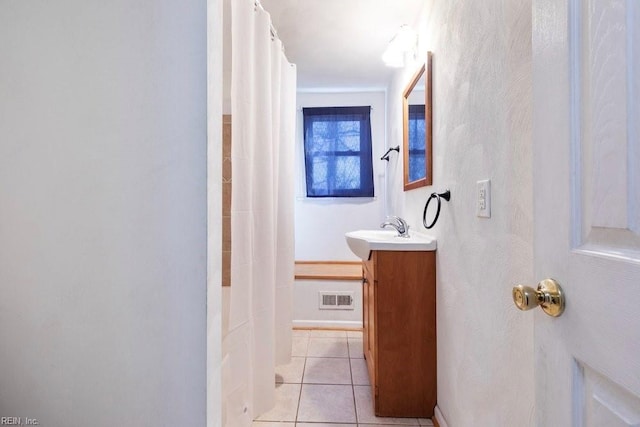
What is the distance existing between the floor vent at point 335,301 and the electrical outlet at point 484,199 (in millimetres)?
1655

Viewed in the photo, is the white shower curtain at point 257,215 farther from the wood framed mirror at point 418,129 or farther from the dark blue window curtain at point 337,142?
the dark blue window curtain at point 337,142

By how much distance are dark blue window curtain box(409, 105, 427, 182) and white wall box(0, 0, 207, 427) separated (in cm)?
130

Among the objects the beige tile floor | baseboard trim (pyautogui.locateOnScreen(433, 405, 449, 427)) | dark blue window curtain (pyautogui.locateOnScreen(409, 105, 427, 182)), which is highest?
dark blue window curtain (pyautogui.locateOnScreen(409, 105, 427, 182))

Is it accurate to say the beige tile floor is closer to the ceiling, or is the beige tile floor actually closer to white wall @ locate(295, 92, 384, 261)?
white wall @ locate(295, 92, 384, 261)

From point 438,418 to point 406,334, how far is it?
39 cm

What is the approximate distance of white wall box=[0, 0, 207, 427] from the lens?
73 centimetres

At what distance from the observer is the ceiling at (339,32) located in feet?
5.66

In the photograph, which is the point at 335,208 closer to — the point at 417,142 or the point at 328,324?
the point at 328,324

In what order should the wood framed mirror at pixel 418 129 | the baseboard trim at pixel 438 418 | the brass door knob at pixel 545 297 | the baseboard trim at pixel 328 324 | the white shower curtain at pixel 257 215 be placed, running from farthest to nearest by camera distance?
1. the baseboard trim at pixel 328 324
2. the wood framed mirror at pixel 418 129
3. the baseboard trim at pixel 438 418
4. the white shower curtain at pixel 257 215
5. the brass door knob at pixel 545 297

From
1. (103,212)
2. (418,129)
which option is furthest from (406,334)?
(103,212)

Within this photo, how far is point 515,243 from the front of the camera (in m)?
0.79

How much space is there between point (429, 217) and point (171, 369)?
1345mm

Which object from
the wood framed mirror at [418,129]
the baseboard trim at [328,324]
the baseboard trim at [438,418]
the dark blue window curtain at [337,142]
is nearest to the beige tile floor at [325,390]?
the baseboard trim at [438,418]

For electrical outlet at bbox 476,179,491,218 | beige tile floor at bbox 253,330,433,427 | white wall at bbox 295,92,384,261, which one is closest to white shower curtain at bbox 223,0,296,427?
beige tile floor at bbox 253,330,433,427
